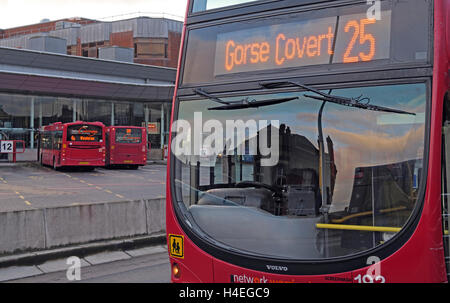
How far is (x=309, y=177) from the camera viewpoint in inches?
179

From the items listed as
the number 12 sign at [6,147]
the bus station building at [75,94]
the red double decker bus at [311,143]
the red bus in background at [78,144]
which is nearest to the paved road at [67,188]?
the red bus in background at [78,144]

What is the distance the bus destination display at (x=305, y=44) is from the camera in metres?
4.23

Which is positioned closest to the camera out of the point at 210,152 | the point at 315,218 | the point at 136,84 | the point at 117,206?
the point at 315,218

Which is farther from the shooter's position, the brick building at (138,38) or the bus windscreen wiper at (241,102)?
the brick building at (138,38)

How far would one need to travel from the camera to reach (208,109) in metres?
4.92

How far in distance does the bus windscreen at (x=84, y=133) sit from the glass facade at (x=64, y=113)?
9940 millimetres

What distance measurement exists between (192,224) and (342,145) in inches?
63.3

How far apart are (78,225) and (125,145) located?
2408 cm

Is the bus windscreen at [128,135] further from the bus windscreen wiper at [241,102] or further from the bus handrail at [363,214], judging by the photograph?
the bus handrail at [363,214]

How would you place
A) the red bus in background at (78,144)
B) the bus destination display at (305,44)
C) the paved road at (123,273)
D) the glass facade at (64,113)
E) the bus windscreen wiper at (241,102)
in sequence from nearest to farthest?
the bus destination display at (305,44) < the bus windscreen wiper at (241,102) < the paved road at (123,273) < the red bus in background at (78,144) < the glass facade at (64,113)

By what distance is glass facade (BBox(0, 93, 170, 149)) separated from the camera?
39.8 metres

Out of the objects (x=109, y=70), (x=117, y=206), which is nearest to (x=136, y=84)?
(x=109, y=70)

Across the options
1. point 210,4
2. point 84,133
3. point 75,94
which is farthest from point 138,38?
point 210,4
